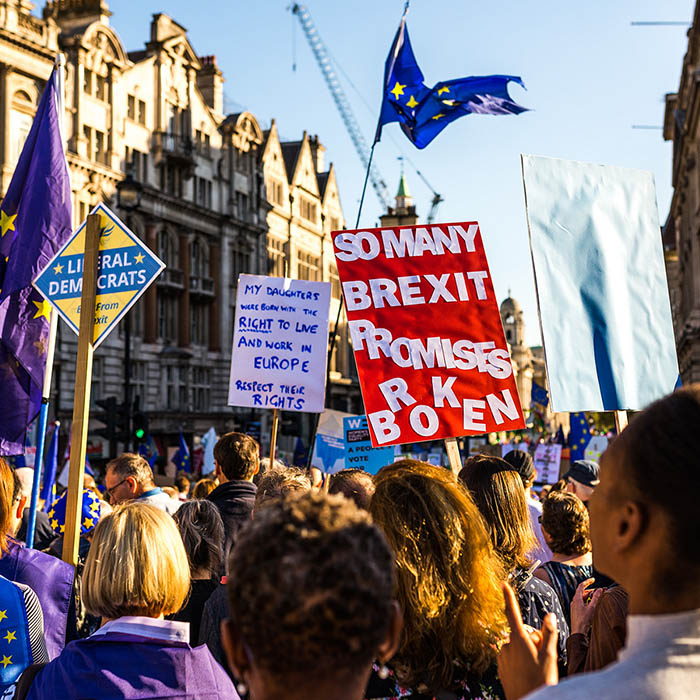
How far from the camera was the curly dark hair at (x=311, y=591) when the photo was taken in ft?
5.40

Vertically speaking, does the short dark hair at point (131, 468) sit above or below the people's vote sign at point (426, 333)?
below

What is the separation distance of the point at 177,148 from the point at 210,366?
10.0m

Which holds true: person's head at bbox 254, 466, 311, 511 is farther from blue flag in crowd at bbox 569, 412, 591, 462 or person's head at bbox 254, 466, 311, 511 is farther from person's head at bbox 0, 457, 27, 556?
blue flag in crowd at bbox 569, 412, 591, 462

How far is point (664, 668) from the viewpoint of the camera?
5.76ft

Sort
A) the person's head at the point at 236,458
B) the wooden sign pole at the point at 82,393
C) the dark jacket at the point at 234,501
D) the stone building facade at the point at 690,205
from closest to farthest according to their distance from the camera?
the wooden sign pole at the point at 82,393 → the dark jacket at the point at 234,501 → the person's head at the point at 236,458 → the stone building facade at the point at 690,205

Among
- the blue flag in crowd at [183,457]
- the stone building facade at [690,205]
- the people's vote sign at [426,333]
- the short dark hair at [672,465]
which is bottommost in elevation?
the blue flag in crowd at [183,457]

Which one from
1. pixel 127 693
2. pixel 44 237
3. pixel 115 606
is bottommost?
pixel 127 693

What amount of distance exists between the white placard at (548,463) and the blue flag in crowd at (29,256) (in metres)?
12.8

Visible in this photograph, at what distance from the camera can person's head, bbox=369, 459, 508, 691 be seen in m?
2.92

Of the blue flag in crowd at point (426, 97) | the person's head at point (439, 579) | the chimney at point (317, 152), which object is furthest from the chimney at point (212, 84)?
the person's head at point (439, 579)

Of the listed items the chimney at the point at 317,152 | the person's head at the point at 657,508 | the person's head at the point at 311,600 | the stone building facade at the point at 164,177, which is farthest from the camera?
the chimney at the point at 317,152

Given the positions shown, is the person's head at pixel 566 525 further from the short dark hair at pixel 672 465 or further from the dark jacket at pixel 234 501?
the short dark hair at pixel 672 465

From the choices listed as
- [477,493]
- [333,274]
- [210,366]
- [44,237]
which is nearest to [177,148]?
[210,366]

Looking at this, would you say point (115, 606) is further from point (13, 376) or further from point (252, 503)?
point (13, 376)
